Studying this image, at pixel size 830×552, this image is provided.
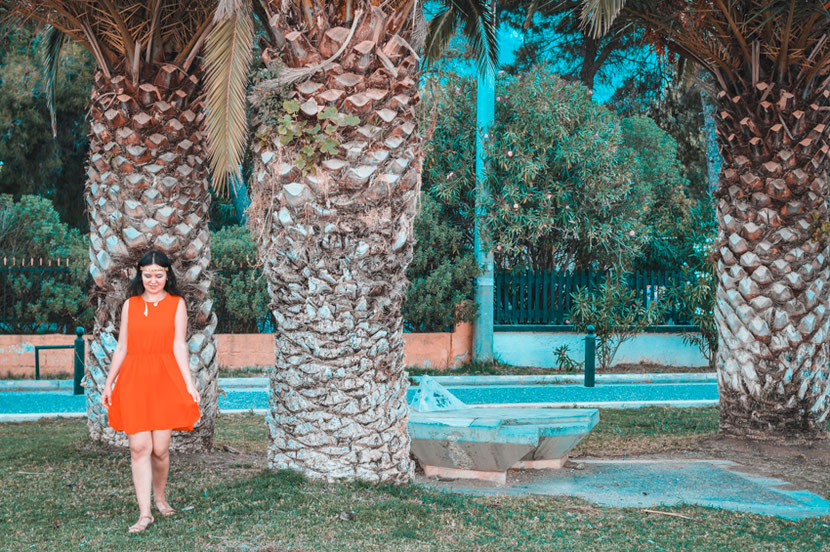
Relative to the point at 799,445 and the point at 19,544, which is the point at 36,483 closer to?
the point at 19,544

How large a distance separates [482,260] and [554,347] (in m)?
2.33

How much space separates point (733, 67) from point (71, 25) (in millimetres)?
6154

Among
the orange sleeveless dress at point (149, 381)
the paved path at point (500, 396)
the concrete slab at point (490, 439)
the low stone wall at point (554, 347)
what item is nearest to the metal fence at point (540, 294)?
the low stone wall at point (554, 347)

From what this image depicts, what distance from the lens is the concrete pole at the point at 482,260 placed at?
1616 centimetres

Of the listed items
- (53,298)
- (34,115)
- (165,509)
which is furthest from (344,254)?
(34,115)

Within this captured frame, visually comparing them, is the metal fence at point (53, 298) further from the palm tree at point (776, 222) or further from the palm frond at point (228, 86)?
the palm frond at point (228, 86)

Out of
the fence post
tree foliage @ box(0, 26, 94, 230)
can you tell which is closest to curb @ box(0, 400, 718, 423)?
the fence post

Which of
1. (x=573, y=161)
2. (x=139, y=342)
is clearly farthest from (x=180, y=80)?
(x=573, y=161)

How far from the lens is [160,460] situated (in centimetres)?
505

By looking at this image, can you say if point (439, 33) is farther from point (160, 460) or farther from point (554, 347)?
point (554, 347)

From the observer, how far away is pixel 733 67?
8.53m

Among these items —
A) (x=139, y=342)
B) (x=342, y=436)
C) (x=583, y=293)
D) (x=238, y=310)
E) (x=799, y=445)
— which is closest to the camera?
(x=139, y=342)

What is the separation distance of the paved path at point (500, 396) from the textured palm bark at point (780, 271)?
11.9 ft

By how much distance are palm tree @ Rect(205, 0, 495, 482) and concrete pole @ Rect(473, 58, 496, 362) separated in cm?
1051
